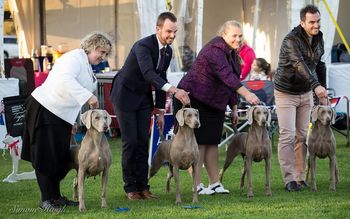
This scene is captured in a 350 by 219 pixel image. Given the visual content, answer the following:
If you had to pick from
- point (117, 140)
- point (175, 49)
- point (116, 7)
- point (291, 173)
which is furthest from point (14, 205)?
point (116, 7)

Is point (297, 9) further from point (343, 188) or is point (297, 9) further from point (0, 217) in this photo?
point (0, 217)

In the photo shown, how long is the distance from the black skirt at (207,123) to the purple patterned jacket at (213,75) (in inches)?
3.3

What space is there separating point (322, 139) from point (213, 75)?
1228mm

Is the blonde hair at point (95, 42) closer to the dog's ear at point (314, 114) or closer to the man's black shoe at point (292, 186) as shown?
the dog's ear at point (314, 114)

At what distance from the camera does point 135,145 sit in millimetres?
7031

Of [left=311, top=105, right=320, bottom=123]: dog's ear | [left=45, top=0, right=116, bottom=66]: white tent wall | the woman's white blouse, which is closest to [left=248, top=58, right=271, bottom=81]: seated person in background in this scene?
[left=311, top=105, right=320, bottom=123]: dog's ear

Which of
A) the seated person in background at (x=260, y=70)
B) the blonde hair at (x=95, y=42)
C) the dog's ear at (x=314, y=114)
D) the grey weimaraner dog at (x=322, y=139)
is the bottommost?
the grey weimaraner dog at (x=322, y=139)

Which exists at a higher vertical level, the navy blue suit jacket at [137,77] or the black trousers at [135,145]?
the navy blue suit jacket at [137,77]

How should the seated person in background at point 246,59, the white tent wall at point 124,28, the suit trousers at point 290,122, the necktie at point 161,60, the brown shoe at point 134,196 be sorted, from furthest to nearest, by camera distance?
the white tent wall at point 124,28 → the seated person in background at point 246,59 → the suit trousers at point 290,122 → the brown shoe at point 134,196 → the necktie at point 161,60

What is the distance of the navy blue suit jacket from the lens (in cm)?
682

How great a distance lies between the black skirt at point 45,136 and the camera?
6.41m

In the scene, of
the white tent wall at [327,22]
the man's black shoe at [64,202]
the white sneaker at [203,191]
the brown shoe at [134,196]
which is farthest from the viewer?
the white tent wall at [327,22]

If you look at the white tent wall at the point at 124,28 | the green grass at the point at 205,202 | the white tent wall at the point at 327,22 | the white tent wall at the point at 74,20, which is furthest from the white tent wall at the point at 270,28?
the green grass at the point at 205,202

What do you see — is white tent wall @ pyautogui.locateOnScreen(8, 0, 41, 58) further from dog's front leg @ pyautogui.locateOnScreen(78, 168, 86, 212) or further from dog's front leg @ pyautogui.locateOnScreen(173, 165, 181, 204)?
dog's front leg @ pyautogui.locateOnScreen(78, 168, 86, 212)
